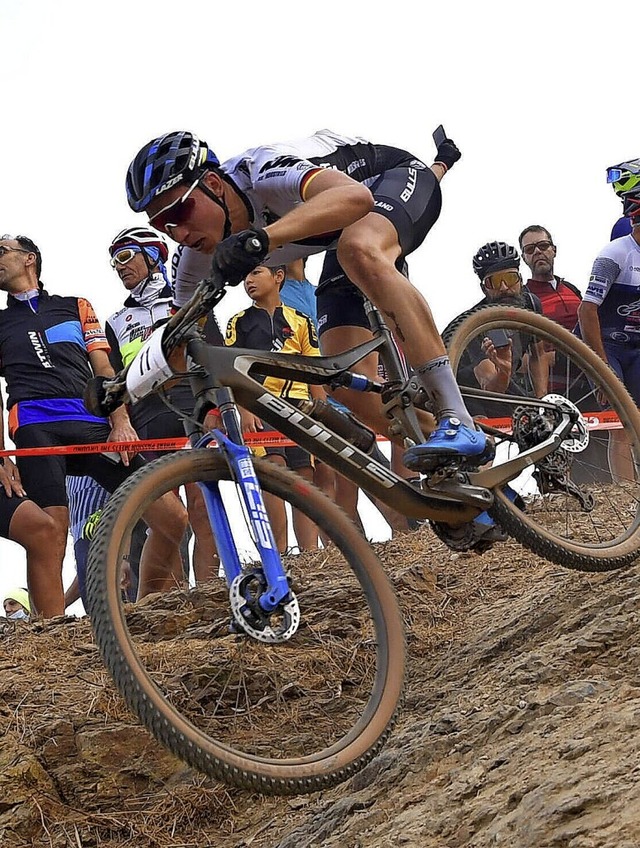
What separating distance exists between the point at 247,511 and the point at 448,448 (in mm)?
940

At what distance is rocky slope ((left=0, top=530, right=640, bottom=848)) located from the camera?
259 centimetres

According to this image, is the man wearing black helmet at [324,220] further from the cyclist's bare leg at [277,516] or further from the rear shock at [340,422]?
the cyclist's bare leg at [277,516]

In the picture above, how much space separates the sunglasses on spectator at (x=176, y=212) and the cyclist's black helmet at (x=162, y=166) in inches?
2.3

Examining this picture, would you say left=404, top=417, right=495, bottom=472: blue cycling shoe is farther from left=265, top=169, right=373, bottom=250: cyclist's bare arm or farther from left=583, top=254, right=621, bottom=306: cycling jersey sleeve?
left=583, top=254, right=621, bottom=306: cycling jersey sleeve

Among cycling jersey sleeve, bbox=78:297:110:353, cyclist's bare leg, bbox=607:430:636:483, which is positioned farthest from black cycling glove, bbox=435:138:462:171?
cycling jersey sleeve, bbox=78:297:110:353

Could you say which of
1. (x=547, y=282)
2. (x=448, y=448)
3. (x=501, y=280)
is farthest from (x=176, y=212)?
(x=547, y=282)

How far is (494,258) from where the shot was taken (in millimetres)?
7434

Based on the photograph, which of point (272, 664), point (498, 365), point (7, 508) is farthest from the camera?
point (7, 508)

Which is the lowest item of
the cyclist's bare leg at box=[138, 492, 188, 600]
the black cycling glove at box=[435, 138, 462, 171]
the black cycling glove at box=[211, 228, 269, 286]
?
the cyclist's bare leg at box=[138, 492, 188, 600]

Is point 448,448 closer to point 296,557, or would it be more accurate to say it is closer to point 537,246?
point 296,557

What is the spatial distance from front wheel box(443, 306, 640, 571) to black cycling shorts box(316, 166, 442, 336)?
456 millimetres

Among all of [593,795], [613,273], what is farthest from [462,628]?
[613,273]

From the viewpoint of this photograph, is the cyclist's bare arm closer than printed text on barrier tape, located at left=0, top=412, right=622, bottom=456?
Yes

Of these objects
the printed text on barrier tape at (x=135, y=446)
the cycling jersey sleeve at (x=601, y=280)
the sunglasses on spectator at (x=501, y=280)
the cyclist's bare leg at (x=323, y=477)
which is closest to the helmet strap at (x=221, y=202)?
the printed text on barrier tape at (x=135, y=446)
